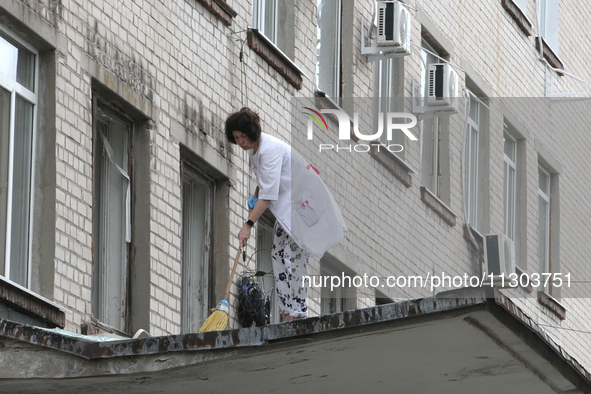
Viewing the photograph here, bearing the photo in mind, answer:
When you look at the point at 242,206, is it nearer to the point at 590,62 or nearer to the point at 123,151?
the point at 123,151

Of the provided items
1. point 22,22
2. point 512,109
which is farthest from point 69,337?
point 512,109

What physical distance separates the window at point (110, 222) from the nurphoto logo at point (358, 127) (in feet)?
7.78

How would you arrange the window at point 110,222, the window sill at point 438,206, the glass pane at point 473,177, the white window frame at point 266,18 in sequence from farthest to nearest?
the glass pane at point 473,177 → the window sill at point 438,206 → the white window frame at point 266,18 → the window at point 110,222

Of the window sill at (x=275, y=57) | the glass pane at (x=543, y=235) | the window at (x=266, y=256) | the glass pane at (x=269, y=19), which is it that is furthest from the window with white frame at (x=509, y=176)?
the glass pane at (x=269, y=19)

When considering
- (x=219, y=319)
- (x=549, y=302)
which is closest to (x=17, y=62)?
Result: (x=219, y=319)

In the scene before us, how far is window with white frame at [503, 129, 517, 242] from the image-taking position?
18.4 m

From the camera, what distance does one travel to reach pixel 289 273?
9797 mm

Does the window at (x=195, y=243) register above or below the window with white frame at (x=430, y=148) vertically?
below

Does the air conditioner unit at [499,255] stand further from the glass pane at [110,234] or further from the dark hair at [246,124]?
the dark hair at [246,124]

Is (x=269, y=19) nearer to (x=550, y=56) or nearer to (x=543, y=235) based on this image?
(x=543, y=235)

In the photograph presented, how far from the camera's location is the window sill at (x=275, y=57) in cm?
1445

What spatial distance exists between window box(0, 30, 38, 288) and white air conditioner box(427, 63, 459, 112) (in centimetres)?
717

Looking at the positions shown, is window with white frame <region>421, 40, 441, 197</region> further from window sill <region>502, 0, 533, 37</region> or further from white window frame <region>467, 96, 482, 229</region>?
window sill <region>502, 0, 533, 37</region>

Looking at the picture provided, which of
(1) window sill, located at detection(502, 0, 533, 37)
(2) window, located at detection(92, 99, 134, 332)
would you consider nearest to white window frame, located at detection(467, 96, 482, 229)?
(1) window sill, located at detection(502, 0, 533, 37)
